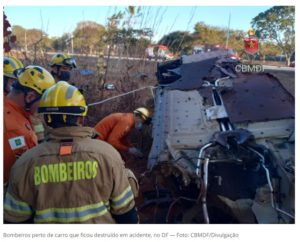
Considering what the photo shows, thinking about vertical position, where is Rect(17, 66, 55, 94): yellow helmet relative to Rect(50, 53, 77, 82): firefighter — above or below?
below

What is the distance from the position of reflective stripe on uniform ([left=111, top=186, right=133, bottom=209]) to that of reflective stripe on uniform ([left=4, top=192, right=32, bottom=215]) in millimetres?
451

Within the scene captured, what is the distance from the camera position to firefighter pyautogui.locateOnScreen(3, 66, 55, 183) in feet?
8.38

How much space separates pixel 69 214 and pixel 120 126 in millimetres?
2195

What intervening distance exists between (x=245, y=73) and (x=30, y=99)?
2.45 meters

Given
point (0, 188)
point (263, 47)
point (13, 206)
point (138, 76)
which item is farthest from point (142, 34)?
point (13, 206)

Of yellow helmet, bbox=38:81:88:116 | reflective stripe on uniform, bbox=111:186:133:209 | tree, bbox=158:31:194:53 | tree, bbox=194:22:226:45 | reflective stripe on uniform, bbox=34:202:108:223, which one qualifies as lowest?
reflective stripe on uniform, bbox=34:202:108:223

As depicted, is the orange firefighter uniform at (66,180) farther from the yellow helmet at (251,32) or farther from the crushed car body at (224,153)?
the yellow helmet at (251,32)

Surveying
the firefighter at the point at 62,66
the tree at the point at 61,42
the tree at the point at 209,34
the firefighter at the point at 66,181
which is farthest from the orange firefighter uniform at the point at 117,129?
the tree at the point at 209,34

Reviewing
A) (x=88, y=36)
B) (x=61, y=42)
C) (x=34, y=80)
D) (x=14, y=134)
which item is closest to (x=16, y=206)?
(x=14, y=134)

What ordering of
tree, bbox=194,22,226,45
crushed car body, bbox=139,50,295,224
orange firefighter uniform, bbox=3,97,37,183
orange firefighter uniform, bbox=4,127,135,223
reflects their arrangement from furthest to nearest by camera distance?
tree, bbox=194,22,226,45 → crushed car body, bbox=139,50,295,224 → orange firefighter uniform, bbox=3,97,37,183 → orange firefighter uniform, bbox=4,127,135,223

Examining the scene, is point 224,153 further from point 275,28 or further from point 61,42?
point 61,42

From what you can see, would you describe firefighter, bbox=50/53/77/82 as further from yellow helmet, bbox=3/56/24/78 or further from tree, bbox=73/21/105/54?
tree, bbox=73/21/105/54

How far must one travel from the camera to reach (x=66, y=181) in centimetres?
187

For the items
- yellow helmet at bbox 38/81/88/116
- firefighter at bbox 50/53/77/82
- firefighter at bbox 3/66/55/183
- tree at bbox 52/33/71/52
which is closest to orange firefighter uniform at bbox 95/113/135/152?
firefighter at bbox 50/53/77/82
